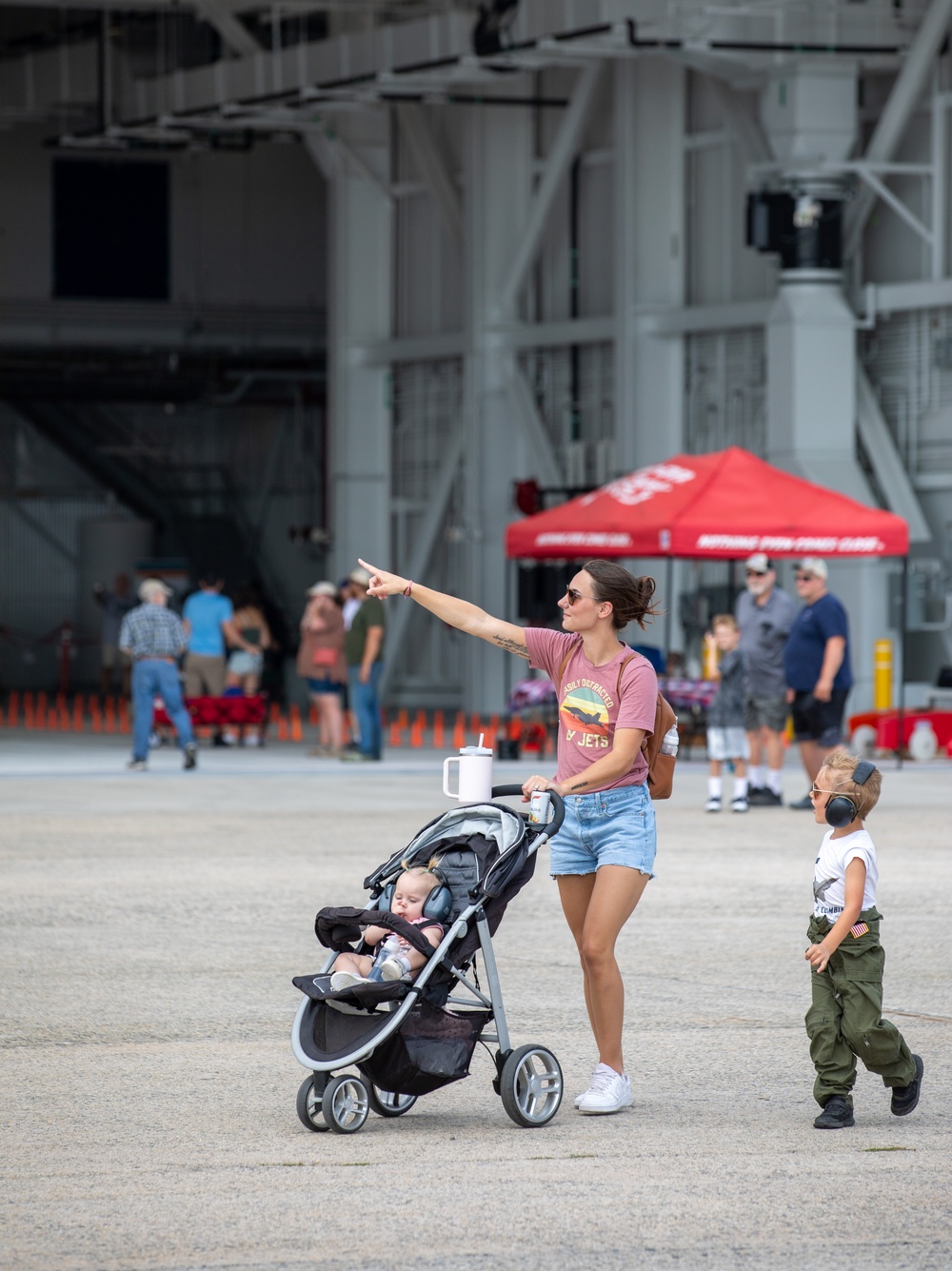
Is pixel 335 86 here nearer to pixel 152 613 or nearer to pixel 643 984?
pixel 152 613

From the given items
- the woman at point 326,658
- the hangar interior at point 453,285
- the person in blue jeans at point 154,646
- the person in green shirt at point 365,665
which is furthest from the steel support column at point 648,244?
the person in blue jeans at point 154,646

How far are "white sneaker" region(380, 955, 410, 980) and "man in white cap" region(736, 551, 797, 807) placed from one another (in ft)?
35.2

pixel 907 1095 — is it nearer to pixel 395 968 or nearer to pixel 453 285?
pixel 395 968

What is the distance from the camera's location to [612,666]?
24.8 feet

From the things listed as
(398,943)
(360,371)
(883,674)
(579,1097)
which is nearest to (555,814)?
(398,943)

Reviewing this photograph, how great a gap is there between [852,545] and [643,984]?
12.0 m

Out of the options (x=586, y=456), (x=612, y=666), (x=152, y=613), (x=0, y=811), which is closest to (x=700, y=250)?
(x=586, y=456)

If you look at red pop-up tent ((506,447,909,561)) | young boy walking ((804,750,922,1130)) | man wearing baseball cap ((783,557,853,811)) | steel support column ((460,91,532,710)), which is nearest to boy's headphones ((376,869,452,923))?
young boy walking ((804,750,922,1130))

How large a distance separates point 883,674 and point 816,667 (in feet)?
28.5

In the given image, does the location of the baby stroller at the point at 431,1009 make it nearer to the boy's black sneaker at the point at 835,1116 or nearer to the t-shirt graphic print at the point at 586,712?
the t-shirt graphic print at the point at 586,712

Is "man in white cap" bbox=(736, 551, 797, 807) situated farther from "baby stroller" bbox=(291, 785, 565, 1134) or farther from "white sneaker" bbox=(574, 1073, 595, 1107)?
"baby stroller" bbox=(291, 785, 565, 1134)

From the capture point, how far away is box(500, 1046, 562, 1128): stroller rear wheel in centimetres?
708

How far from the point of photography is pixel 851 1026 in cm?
712

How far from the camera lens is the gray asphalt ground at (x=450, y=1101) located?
5816 mm
